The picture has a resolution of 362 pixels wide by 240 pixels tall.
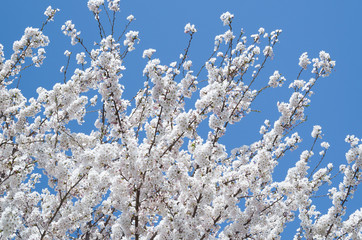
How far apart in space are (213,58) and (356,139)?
4274 mm

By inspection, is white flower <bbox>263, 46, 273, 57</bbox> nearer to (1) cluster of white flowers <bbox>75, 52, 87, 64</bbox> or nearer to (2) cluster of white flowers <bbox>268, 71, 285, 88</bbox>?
(2) cluster of white flowers <bbox>268, 71, 285, 88</bbox>

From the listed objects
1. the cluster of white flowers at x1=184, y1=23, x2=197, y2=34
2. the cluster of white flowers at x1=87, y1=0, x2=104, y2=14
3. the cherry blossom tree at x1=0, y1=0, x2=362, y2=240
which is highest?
the cluster of white flowers at x1=87, y1=0, x2=104, y2=14

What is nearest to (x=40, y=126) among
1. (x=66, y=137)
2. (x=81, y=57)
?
(x=66, y=137)

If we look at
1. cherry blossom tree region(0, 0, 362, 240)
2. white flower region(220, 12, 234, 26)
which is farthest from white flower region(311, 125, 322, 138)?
white flower region(220, 12, 234, 26)

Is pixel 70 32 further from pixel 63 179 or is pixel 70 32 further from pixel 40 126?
pixel 63 179

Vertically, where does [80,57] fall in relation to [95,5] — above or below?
below

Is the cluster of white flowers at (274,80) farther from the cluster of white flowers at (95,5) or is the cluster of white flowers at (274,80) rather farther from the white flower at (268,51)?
the cluster of white flowers at (95,5)

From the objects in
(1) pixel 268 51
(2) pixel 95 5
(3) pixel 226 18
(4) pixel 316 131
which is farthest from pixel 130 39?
(4) pixel 316 131

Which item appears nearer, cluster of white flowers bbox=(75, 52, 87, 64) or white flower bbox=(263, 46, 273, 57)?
white flower bbox=(263, 46, 273, 57)

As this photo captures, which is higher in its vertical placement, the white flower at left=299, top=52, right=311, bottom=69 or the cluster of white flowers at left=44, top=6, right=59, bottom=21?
the cluster of white flowers at left=44, top=6, right=59, bottom=21

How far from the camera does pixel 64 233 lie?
25.1 feet

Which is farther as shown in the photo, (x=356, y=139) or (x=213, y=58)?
(x=213, y=58)

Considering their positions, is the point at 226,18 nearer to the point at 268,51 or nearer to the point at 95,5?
the point at 268,51

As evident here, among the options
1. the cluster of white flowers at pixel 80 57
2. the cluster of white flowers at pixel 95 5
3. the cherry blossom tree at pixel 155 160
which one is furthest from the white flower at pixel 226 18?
the cluster of white flowers at pixel 80 57
